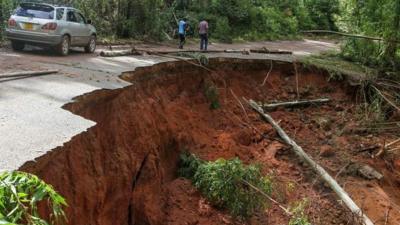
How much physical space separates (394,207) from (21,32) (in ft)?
40.1

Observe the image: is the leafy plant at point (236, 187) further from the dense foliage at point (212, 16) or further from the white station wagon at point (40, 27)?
the dense foliage at point (212, 16)

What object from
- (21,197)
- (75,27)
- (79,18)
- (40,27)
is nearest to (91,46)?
(79,18)

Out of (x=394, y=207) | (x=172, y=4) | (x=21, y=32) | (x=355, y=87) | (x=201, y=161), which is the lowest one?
(x=394, y=207)

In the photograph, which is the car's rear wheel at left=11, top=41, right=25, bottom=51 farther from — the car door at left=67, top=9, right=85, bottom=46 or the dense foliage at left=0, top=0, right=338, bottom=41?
the dense foliage at left=0, top=0, right=338, bottom=41

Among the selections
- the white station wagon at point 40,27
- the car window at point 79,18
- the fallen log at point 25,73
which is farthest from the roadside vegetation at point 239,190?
the car window at point 79,18

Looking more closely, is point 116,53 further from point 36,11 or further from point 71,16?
point 36,11

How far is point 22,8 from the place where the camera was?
1561 centimetres

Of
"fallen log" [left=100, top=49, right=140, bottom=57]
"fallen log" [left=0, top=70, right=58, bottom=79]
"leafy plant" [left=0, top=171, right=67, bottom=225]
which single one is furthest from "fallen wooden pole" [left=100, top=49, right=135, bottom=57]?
"leafy plant" [left=0, top=171, right=67, bottom=225]

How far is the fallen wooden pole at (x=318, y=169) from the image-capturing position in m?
10.7

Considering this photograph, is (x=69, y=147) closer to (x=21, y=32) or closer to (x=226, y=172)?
(x=226, y=172)

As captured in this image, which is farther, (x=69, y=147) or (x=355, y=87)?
(x=355, y=87)

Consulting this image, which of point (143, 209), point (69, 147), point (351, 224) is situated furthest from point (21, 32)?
point (351, 224)

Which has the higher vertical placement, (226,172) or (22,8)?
(22,8)

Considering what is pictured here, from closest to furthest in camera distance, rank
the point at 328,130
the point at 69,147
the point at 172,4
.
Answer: the point at 69,147, the point at 328,130, the point at 172,4
